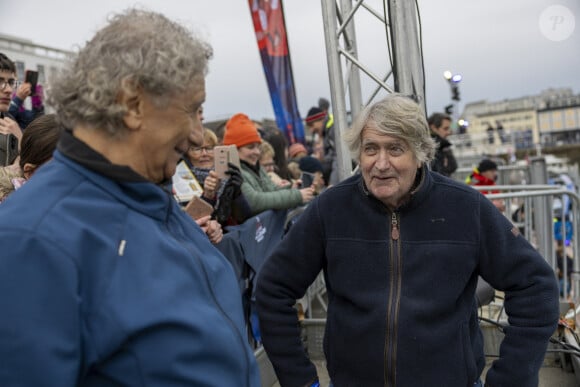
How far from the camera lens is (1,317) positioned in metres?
0.97

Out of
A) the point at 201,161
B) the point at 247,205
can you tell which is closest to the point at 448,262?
the point at 247,205

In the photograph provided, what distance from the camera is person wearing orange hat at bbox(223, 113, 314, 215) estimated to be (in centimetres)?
428

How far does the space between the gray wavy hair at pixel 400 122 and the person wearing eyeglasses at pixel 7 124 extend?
198 centimetres

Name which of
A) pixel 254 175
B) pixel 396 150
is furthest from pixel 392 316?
pixel 254 175

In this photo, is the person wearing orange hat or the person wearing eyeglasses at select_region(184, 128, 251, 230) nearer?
the person wearing eyeglasses at select_region(184, 128, 251, 230)

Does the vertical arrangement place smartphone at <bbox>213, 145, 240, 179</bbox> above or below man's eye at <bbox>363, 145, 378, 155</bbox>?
below

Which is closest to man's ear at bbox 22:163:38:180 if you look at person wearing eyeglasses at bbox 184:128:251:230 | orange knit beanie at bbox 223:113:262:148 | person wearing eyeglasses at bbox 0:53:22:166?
person wearing eyeglasses at bbox 0:53:22:166

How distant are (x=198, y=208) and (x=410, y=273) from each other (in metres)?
1.50

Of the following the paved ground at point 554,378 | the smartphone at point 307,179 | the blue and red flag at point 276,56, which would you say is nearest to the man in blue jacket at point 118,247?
the paved ground at point 554,378

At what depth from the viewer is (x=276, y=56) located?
21.8ft

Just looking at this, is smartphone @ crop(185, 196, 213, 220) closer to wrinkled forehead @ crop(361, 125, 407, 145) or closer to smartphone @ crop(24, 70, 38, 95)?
wrinkled forehead @ crop(361, 125, 407, 145)

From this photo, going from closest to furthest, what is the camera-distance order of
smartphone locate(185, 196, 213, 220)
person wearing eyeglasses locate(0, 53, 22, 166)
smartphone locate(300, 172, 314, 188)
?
person wearing eyeglasses locate(0, 53, 22, 166) → smartphone locate(185, 196, 213, 220) → smartphone locate(300, 172, 314, 188)

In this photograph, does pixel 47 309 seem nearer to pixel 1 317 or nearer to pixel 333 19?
pixel 1 317

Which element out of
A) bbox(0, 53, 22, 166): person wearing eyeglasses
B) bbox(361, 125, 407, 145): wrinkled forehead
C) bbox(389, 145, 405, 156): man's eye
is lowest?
bbox(389, 145, 405, 156): man's eye
